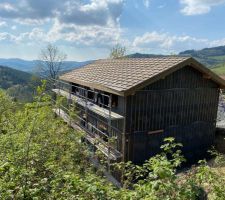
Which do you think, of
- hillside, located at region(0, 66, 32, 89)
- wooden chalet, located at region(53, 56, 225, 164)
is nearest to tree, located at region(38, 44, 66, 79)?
wooden chalet, located at region(53, 56, 225, 164)

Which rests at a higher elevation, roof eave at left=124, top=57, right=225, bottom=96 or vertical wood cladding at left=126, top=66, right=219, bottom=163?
roof eave at left=124, top=57, right=225, bottom=96

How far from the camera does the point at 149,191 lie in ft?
13.7

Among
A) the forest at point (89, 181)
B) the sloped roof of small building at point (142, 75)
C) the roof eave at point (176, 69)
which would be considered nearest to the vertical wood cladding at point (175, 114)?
the roof eave at point (176, 69)

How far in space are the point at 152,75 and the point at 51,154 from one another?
7852 millimetres

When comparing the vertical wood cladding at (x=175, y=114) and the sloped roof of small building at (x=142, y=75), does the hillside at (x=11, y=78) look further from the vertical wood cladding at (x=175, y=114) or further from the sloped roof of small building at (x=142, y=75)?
the vertical wood cladding at (x=175, y=114)

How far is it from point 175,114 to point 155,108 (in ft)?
5.73

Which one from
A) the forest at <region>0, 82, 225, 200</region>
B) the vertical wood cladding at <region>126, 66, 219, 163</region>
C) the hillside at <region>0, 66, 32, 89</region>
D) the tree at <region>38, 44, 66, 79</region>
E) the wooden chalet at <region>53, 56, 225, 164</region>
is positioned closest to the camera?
the forest at <region>0, 82, 225, 200</region>

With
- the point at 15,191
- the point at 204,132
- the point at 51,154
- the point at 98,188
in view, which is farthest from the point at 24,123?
the point at 204,132

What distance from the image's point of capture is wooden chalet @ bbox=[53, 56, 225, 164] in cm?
1390

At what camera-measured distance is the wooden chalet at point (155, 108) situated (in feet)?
45.6

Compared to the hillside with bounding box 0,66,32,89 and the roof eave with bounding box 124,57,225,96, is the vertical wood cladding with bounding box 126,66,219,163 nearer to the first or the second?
the roof eave with bounding box 124,57,225,96

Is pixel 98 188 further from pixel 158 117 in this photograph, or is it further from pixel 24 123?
pixel 158 117

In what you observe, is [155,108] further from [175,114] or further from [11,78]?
[11,78]

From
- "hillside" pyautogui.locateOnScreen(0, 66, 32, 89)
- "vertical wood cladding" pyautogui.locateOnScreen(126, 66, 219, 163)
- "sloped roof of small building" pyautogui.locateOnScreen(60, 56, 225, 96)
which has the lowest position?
"hillside" pyautogui.locateOnScreen(0, 66, 32, 89)
